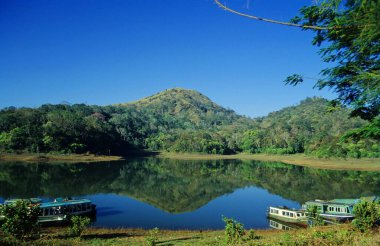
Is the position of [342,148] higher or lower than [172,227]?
higher

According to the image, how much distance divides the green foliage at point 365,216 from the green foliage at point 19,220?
19.3 metres

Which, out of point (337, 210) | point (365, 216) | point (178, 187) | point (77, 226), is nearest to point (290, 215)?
point (337, 210)

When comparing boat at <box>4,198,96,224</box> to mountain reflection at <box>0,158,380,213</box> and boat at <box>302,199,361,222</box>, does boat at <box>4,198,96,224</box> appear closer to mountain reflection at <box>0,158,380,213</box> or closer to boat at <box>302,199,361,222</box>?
mountain reflection at <box>0,158,380,213</box>

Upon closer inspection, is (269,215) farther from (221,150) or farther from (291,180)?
(221,150)

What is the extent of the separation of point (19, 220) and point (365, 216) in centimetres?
2059

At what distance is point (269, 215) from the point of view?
3825 centimetres

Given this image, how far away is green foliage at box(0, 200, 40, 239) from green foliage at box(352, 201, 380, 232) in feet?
63.3

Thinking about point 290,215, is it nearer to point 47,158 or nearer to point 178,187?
point 178,187

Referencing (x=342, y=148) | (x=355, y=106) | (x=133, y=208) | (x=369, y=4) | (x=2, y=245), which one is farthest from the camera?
(x=342, y=148)

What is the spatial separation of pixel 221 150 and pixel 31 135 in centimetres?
9408

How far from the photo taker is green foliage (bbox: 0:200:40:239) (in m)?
17.2

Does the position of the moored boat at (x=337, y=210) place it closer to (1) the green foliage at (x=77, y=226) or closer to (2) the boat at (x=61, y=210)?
(1) the green foliage at (x=77, y=226)

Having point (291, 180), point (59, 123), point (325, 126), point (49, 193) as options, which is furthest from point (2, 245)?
point (325, 126)

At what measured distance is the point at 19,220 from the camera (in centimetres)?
1730
